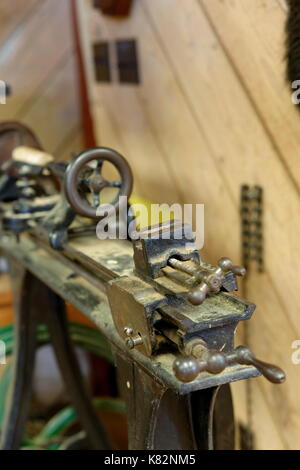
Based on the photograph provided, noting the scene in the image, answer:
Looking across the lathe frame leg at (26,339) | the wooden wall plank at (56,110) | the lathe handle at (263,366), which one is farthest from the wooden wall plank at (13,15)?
the lathe handle at (263,366)

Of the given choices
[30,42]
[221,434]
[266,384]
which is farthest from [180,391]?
[30,42]

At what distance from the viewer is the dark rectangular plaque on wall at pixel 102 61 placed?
1.97m

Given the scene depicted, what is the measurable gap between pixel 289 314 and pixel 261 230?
18 centimetres

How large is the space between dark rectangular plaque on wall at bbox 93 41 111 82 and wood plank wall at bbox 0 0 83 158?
0.66ft

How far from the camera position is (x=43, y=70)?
2238 millimetres

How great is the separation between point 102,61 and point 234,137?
0.80m

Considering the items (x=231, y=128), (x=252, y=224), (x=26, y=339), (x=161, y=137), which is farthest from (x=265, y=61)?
(x=26, y=339)

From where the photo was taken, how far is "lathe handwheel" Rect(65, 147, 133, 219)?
44.8 inches

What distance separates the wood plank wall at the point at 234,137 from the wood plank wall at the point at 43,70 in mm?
484

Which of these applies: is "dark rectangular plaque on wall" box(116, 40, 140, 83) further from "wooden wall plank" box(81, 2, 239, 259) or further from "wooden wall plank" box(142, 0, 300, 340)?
"wooden wall plank" box(142, 0, 300, 340)

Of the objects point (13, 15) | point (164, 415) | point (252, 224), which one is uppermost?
point (13, 15)

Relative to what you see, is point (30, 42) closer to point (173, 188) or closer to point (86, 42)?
point (86, 42)

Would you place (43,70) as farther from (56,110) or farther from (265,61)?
(265,61)

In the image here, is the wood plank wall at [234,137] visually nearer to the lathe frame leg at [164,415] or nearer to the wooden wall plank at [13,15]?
the lathe frame leg at [164,415]
